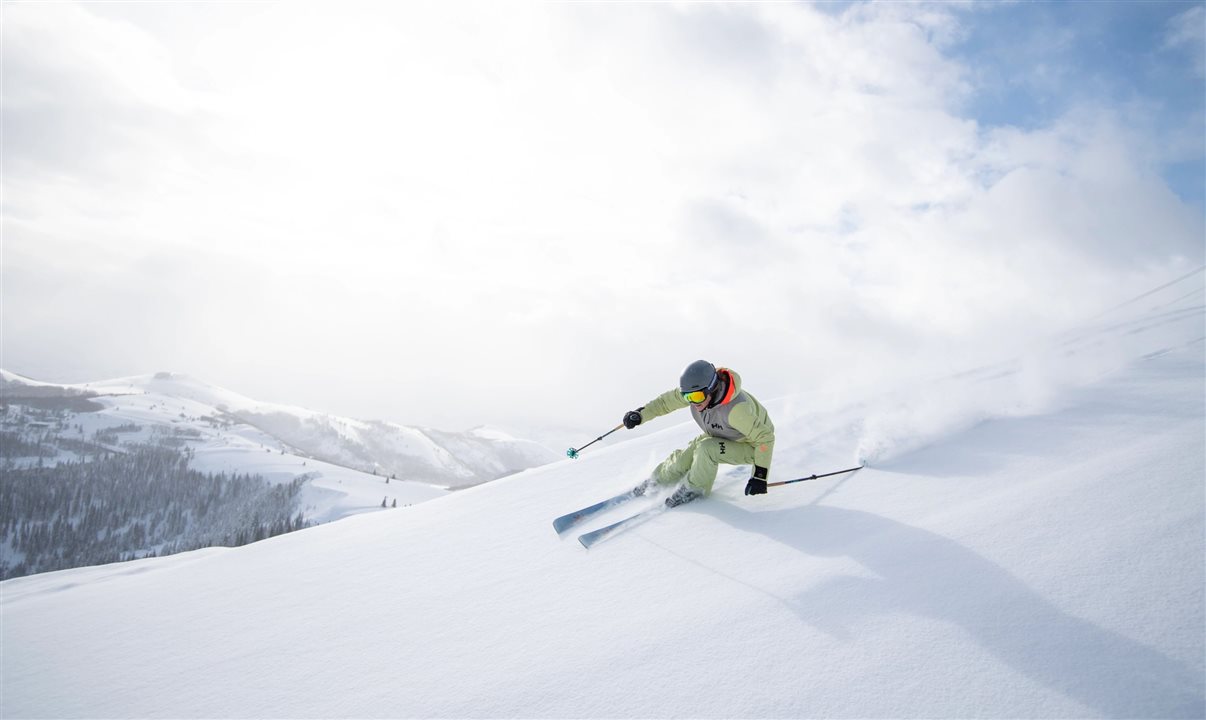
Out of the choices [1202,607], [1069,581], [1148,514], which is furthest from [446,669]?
[1148,514]

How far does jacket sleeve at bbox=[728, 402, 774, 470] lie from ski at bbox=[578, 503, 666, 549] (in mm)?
1409

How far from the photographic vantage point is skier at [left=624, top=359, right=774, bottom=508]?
614 centimetres

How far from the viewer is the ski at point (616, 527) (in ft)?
19.1

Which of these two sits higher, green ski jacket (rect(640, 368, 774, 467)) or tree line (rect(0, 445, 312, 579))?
green ski jacket (rect(640, 368, 774, 467))

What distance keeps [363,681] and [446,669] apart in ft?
2.23

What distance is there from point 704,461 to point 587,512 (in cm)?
167

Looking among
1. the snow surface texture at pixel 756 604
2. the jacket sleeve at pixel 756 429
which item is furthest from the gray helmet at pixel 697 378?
the snow surface texture at pixel 756 604

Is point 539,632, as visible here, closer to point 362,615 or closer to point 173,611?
point 362,615

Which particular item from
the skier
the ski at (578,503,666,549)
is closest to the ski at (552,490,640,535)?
the ski at (578,503,666,549)

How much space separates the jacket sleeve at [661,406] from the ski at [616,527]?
4.09 feet

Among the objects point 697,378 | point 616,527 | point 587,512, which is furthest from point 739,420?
point 587,512

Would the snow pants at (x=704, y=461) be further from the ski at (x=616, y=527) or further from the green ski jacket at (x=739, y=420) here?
the ski at (x=616, y=527)

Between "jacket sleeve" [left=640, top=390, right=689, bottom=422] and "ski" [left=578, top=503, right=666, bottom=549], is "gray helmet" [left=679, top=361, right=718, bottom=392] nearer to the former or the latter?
"jacket sleeve" [left=640, top=390, right=689, bottom=422]

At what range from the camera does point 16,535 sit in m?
125
